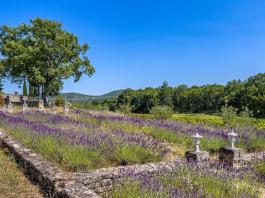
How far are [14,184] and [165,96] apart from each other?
8144 cm

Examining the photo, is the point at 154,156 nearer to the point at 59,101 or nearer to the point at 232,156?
the point at 232,156

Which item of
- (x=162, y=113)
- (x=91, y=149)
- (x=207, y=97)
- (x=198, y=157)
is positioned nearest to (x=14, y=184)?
(x=91, y=149)

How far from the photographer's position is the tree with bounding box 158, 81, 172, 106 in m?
84.9

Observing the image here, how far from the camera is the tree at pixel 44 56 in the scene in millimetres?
35156

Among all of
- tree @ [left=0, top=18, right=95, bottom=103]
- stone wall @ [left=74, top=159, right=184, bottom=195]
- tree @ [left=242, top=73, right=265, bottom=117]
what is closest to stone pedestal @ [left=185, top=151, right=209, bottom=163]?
stone wall @ [left=74, top=159, right=184, bottom=195]

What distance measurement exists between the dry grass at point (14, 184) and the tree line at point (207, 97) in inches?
1893

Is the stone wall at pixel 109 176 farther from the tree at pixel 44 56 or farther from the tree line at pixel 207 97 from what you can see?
the tree line at pixel 207 97

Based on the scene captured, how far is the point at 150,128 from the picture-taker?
12.6m

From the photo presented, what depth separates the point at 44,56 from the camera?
36.0 metres

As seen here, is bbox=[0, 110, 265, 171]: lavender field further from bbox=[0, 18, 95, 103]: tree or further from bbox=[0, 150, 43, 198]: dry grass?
bbox=[0, 18, 95, 103]: tree

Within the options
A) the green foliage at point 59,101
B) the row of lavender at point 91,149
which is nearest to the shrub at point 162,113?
the row of lavender at point 91,149

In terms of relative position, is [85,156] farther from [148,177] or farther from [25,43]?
[25,43]

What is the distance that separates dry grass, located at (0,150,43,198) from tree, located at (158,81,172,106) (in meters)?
77.7

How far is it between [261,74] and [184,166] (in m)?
73.5
